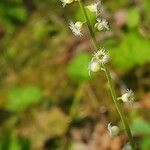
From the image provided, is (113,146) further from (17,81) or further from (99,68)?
(99,68)

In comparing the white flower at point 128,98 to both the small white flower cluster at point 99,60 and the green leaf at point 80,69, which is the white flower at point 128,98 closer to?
the small white flower cluster at point 99,60

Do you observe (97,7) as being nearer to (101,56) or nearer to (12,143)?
(101,56)

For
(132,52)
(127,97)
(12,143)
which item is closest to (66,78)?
(132,52)

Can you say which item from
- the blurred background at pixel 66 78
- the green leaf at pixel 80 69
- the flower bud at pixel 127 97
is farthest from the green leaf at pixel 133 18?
the flower bud at pixel 127 97

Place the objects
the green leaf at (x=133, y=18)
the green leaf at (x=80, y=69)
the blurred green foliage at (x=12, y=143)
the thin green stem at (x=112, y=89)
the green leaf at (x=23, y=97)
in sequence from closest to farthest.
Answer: the thin green stem at (x=112, y=89)
the blurred green foliage at (x=12, y=143)
the green leaf at (x=80, y=69)
the green leaf at (x=23, y=97)
the green leaf at (x=133, y=18)

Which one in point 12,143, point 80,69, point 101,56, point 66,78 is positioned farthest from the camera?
point 66,78

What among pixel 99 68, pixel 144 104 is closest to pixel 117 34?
pixel 144 104
